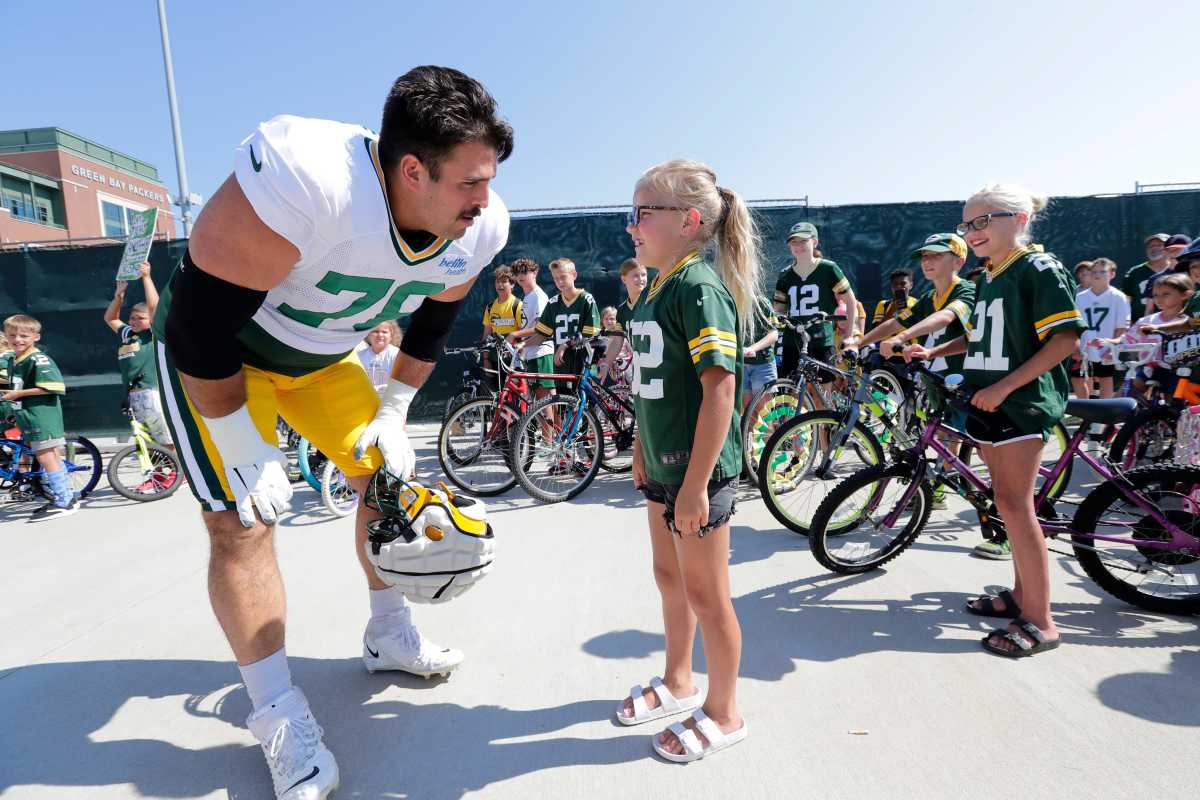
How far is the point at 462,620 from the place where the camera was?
272 centimetres

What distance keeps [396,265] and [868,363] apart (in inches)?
109

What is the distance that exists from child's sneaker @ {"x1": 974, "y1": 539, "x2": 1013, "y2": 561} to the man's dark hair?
3.12m

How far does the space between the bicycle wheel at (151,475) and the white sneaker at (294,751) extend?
4.50m

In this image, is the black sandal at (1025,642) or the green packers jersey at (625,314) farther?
the green packers jersey at (625,314)

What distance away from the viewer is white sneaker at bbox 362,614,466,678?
225 cm

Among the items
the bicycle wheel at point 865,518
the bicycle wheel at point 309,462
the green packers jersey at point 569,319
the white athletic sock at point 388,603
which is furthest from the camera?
the green packers jersey at point 569,319

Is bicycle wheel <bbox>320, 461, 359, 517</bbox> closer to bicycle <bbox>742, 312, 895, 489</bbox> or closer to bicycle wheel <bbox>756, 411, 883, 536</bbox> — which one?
bicycle wheel <bbox>756, 411, 883, 536</bbox>

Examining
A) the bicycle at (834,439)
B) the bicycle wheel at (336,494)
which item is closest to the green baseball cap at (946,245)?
the bicycle at (834,439)

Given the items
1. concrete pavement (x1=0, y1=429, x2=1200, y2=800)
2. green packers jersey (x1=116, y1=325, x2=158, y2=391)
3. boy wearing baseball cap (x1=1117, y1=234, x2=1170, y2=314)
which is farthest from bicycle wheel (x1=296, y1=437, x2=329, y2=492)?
boy wearing baseball cap (x1=1117, y1=234, x2=1170, y2=314)

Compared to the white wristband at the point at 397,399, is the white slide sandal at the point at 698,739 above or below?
below

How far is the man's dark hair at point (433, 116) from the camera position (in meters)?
1.62

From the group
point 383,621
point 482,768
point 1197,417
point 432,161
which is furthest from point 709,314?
point 1197,417

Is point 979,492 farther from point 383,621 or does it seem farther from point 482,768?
point 383,621

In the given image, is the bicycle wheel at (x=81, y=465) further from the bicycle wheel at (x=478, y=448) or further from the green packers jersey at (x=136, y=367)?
the bicycle wheel at (x=478, y=448)
